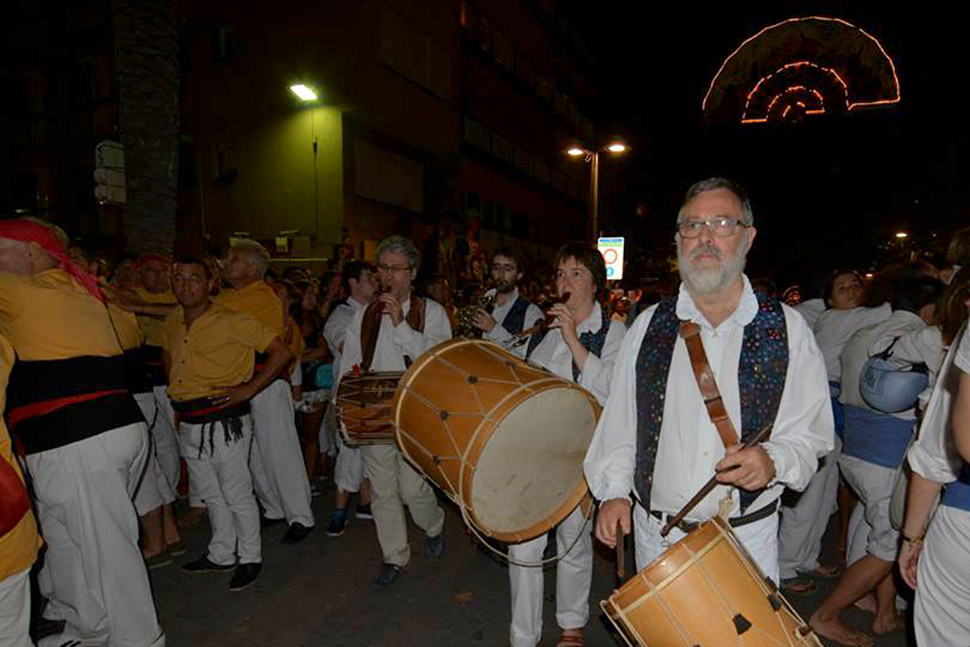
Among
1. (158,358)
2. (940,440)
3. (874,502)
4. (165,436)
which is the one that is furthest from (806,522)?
(158,358)

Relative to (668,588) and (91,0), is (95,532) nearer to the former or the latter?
(668,588)

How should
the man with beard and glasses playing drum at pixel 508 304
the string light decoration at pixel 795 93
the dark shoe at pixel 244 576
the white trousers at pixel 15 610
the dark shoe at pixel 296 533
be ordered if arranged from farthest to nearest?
the string light decoration at pixel 795 93 < the man with beard and glasses playing drum at pixel 508 304 < the dark shoe at pixel 296 533 < the dark shoe at pixel 244 576 < the white trousers at pixel 15 610

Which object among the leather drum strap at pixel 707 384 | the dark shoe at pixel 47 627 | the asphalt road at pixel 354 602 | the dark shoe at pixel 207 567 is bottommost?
the dark shoe at pixel 47 627

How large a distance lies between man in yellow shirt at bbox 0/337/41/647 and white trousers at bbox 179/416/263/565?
1.46 metres

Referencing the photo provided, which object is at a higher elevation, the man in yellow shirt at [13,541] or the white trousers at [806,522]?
the man in yellow shirt at [13,541]

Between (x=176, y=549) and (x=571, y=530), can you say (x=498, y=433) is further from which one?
(x=176, y=549)

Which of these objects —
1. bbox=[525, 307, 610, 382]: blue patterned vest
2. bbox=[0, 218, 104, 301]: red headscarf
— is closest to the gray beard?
bbox=[525, 307, 610, 382]: blue patterned vest

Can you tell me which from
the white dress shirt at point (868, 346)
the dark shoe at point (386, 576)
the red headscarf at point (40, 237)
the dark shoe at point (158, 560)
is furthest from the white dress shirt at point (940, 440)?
the dark shoe at point (158, 560)

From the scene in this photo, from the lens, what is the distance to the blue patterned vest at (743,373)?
6.69ft

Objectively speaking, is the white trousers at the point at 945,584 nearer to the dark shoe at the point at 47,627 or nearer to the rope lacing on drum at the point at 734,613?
the rope lacing on drum at the point at 734,613

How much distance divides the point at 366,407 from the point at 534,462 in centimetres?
128

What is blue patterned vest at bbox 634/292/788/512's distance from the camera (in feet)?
6.69

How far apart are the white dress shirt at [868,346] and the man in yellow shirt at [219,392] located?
3.69 meters

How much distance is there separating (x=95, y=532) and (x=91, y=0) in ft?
71.2
